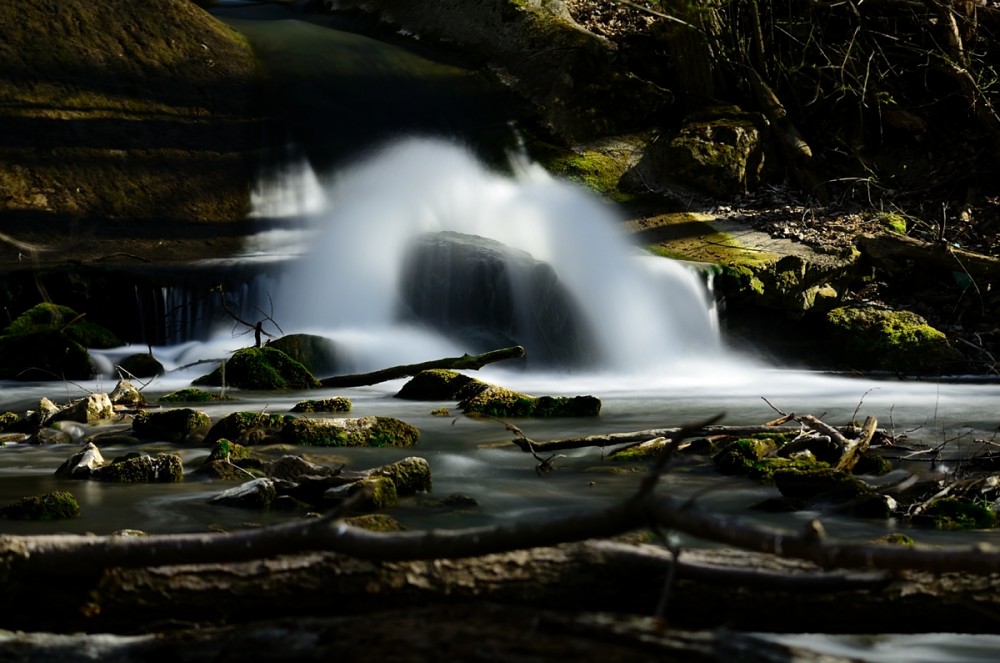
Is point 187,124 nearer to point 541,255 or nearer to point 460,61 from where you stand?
point 460,61

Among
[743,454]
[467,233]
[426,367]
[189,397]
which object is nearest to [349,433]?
[743,454]

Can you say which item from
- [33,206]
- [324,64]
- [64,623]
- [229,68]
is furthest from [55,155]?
[64,623]

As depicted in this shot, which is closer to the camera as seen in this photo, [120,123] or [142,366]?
[142,366]

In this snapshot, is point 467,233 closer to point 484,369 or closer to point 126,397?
point 484,369

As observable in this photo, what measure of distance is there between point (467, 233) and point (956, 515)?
11010 millimetres

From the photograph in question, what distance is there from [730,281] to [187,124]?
9595 mm

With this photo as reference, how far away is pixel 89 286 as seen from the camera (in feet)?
41.8

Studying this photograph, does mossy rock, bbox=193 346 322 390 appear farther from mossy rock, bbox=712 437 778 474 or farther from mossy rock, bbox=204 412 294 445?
mossy rock, bbox=712 437 778 474

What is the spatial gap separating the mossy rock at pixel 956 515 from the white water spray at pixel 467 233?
778 cm

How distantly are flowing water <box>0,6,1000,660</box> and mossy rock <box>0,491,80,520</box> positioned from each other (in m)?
0.10

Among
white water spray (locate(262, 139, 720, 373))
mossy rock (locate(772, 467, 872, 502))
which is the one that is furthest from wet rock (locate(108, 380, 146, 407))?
mossy rock (locate(772, 467, 872, 502))

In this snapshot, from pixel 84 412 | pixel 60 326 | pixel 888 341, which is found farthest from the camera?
pixel 888 341

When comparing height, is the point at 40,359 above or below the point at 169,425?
above

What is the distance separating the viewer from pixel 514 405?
916cm
